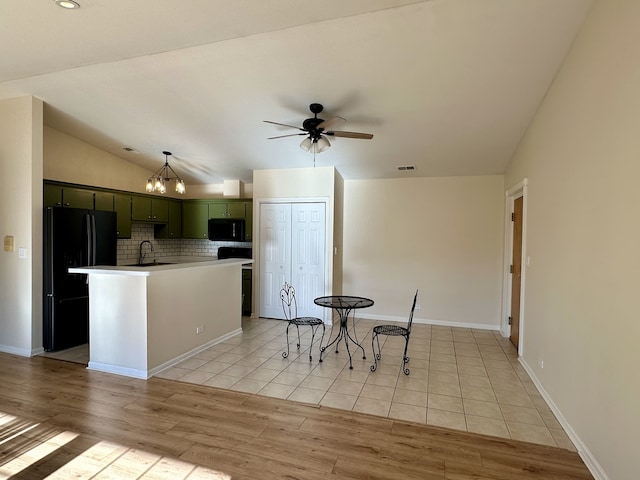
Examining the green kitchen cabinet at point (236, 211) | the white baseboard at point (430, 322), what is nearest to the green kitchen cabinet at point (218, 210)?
the green kitchen cabinet at point (236, 211)

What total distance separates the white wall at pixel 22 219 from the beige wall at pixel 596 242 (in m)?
5.60

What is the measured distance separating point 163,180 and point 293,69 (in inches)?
107

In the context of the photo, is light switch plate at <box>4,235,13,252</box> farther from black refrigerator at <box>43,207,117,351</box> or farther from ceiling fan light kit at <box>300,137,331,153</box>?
ceiling fan light kit at <box>300,137,331,153</box>

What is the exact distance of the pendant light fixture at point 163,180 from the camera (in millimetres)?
4746

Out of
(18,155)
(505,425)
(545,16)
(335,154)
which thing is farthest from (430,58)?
(18,155)

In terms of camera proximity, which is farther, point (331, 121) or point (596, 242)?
point (331, 121)

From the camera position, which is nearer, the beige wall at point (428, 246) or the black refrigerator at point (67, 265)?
the black refrigerator at point (67, 265)

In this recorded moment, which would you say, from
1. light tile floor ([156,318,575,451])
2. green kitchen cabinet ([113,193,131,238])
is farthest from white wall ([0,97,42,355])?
light tile floor ([156,318,575,451])

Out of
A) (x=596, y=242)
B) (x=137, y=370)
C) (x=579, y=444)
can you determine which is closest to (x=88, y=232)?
(x=137, y=370)

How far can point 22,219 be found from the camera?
13.6 ft

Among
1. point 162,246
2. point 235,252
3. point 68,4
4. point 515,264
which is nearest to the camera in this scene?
point 68,4

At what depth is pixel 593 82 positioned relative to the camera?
2.45 metres

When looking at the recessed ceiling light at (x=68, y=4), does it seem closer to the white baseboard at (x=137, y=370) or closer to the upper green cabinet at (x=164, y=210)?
the upper green cabinet at (x=164, y=210)

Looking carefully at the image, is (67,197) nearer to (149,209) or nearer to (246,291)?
(149,209)
